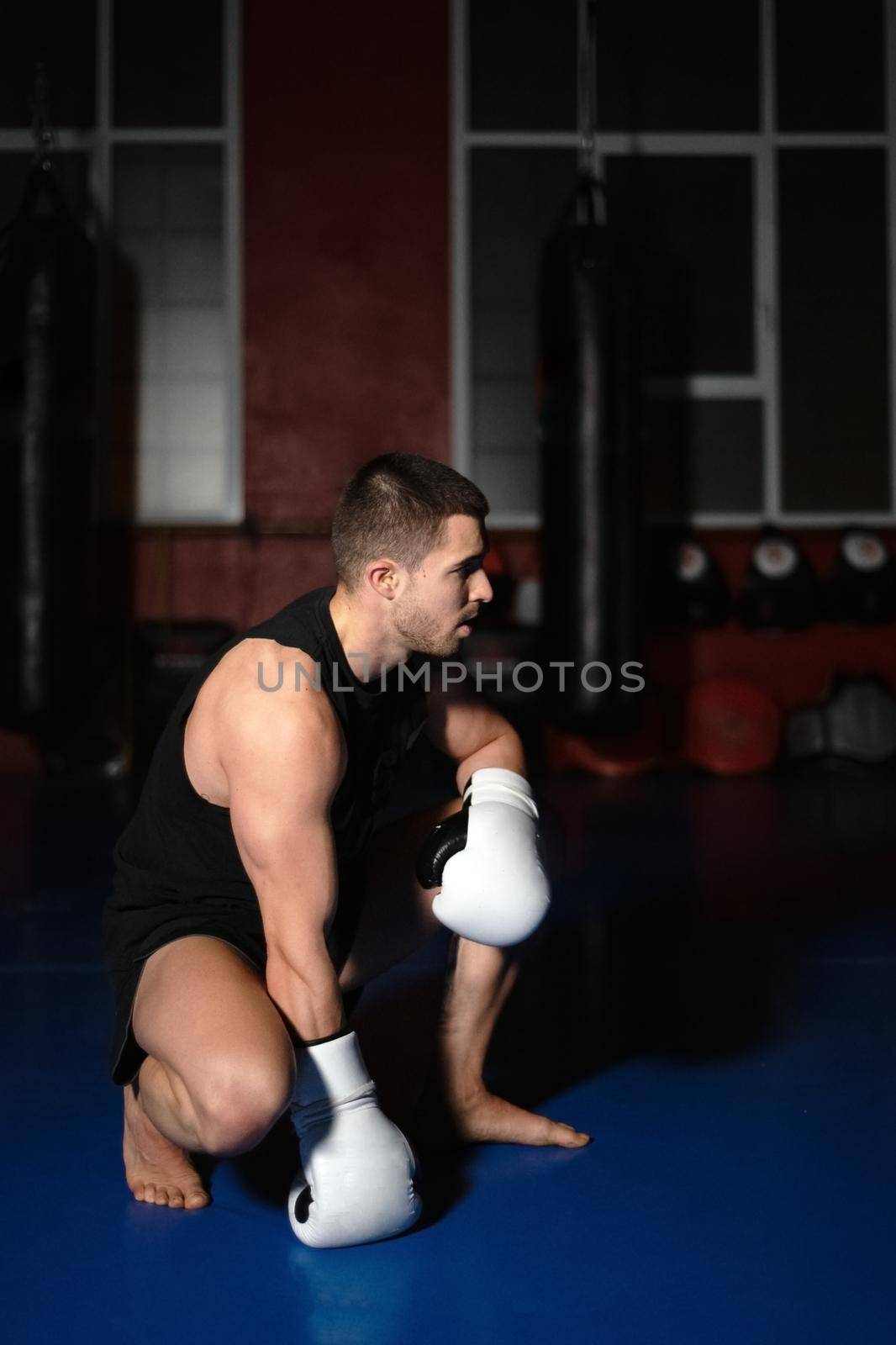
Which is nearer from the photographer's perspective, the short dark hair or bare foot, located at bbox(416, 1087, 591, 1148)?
the short dark hair

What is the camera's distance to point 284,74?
21.8ft

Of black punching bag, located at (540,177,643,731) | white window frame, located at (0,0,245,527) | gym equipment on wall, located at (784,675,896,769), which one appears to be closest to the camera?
black punching bag, located at (540,177,643,731)

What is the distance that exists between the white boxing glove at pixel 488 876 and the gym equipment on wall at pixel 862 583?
16.6ft

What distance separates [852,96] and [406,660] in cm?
629

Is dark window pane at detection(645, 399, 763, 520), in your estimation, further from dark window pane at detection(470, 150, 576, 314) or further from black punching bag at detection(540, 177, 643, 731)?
black punching bag at detection(540, 177, 643, 731)

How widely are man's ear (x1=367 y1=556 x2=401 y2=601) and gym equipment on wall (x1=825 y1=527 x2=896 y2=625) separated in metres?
5.17

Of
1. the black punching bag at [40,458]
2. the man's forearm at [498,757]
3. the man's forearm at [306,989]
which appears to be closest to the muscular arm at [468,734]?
the man's forearm at [498,757]

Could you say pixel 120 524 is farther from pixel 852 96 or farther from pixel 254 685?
pixel 254 685

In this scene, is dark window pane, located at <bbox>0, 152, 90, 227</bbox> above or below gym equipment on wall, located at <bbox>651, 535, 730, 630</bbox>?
above

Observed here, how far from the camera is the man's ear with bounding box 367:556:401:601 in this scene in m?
1.72

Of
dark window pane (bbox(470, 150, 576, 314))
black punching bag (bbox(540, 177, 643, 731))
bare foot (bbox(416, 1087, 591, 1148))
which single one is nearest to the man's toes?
A: bare foot (bbox(416, 1087, 591, 1148))

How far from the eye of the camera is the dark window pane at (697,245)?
680cm

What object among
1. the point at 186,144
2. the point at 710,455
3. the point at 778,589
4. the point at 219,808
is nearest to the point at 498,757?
the point at 219,808

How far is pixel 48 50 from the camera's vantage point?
670 centimetres
